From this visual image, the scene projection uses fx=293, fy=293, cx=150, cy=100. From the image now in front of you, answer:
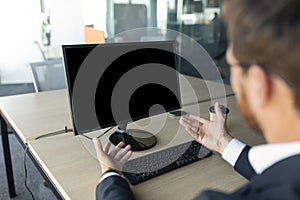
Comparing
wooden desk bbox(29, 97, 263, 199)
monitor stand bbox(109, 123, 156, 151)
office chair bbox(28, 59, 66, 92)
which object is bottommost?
wooden desk bbox(29, 97, 263, 199)

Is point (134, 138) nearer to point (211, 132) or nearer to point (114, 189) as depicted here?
point (211, 132)

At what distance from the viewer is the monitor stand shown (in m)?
1.29

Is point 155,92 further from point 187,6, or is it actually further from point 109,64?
point 187,6

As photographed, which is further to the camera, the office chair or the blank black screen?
the office chair

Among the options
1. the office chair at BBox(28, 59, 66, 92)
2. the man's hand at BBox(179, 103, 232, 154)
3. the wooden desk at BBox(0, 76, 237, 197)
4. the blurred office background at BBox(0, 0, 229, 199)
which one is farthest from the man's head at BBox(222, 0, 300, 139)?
the blurred office background at BBox(0, 0, 229, 199)

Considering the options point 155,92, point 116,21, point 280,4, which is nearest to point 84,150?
point 155,92

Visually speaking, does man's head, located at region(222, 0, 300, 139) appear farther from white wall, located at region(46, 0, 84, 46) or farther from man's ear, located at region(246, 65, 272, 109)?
white wall, located at region(46, 0, 84, 46)

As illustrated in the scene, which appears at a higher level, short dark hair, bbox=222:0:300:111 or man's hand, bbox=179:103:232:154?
short dark hair, bbox=222:0:300:111

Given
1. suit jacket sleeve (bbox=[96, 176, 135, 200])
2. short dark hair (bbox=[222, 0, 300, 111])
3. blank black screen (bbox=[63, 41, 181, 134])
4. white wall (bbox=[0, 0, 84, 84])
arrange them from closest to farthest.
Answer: short dark hair (bbox=[222, 0, 300, 111]) → suit jacket sleeve (bbox=[96, 176, 135, 200]) → blank black screen (bbox=[63, 41, 181, 134]) → white wall (bbox=[0, 0, 84, 84])

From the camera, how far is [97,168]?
43.7 inches

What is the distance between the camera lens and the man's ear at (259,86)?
52 cm

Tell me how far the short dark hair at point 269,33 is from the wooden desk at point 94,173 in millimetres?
597

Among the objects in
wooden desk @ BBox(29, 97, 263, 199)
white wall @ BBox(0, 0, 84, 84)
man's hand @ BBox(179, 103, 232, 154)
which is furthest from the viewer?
white wall @ BBox(0, 0, 84, 84)

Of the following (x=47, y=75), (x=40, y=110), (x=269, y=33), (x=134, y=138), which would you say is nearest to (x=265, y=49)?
(x=269, y=33)
